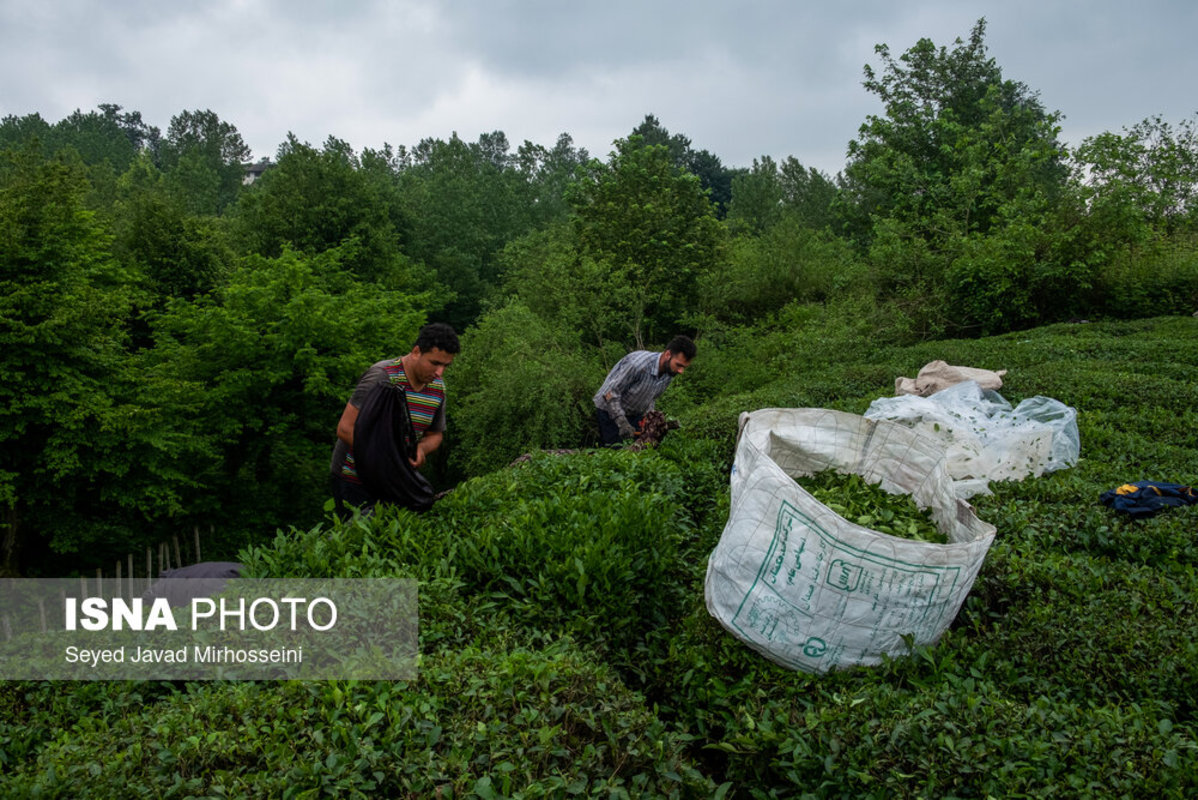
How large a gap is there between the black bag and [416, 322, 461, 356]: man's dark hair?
16.4 inches

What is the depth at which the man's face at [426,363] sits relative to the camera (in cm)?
457

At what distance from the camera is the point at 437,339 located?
4535 mm

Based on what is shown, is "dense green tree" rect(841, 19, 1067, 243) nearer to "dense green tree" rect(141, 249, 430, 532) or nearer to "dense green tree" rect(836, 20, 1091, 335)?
"dense green tree" rect(836, 20, 1091, 335)

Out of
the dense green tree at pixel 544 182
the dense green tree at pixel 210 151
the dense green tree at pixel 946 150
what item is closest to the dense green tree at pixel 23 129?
the dense green tree at pixel 210 151

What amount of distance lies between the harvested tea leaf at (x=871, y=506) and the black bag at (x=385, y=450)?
2.16m

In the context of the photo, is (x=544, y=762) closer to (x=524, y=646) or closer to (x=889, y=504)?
(x=524, y=646)

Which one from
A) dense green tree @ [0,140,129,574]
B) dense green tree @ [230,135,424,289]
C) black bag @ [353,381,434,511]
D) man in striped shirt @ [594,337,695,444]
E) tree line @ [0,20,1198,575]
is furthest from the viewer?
dense green tree @ [230,135,424,289]

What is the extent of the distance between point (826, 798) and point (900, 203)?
66.3ft

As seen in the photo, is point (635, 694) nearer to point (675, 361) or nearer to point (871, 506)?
point (871, 506)

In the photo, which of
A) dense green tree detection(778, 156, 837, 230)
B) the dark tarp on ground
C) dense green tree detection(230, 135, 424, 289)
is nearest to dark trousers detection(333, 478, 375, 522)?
the dark tarp on ground

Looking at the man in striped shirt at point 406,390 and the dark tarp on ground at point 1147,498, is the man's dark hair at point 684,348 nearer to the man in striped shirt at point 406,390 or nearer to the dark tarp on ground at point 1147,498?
the man in striped shirt at point 406,390

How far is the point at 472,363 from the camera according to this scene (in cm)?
1723

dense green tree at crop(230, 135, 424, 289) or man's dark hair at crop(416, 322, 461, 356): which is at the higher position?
dense green tree at crop(230, 135, 424, 289)

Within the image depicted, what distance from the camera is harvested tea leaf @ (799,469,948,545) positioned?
11.4 ft
